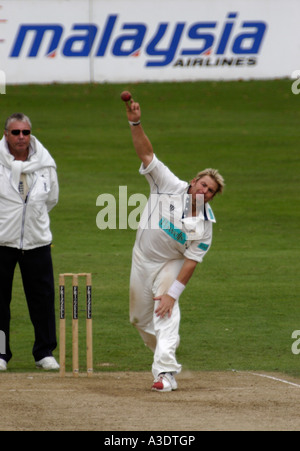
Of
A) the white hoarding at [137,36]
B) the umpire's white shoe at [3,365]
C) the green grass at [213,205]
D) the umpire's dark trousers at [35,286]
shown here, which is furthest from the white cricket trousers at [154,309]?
the white hoarding at [137,36]

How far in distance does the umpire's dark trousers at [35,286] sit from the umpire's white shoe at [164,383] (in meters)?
1.80

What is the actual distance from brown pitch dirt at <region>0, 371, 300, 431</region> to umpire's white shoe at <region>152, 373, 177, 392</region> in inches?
3.2

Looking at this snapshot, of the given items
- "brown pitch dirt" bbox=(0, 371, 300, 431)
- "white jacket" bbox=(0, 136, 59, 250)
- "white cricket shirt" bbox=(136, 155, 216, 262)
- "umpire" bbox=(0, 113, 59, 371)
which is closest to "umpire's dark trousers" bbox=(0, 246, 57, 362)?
"umpire" bbox=(0, 113, 59, 371)

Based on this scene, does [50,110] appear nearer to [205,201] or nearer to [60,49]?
[60,49]

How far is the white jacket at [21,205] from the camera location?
378 inches

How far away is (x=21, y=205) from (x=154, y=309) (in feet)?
5.63

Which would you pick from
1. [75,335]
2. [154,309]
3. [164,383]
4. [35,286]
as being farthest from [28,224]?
[164,383]

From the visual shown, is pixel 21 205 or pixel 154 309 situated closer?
pixel 154 309

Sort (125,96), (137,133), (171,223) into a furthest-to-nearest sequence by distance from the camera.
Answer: (171,223) → (137,133) → (125,96)

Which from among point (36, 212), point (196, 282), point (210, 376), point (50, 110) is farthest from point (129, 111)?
point (50, 110)

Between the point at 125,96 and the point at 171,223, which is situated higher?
the point at 125,96

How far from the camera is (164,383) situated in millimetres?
8367

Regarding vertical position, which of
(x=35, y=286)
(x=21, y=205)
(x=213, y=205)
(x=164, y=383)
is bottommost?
(x=164, y=383)

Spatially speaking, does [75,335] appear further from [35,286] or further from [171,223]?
[171,223]
